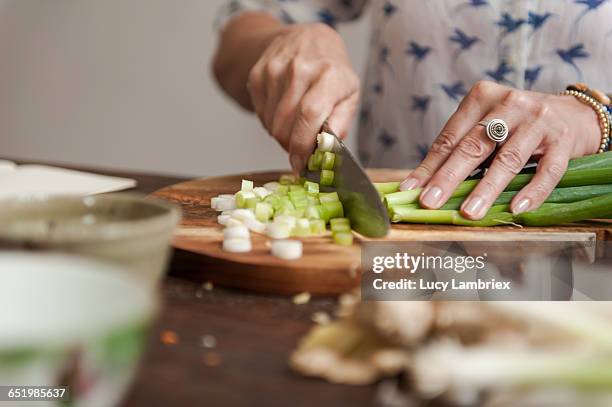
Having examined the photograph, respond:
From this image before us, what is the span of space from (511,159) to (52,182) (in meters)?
1.07

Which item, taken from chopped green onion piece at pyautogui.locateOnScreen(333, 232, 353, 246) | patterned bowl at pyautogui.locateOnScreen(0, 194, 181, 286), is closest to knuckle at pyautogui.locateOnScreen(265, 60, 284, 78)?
chopped green onion piece at pyautogui.locateOnScreen(333, 232, 353, 246)

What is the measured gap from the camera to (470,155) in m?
1.45

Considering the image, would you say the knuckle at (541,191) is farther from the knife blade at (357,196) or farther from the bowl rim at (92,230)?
the bowl rim at (92,230)

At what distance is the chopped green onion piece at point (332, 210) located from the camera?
1335 mm

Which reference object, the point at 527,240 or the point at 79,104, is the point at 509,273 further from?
the point at 79,104

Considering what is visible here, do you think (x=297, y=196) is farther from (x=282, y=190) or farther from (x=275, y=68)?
(x=275, y=68)

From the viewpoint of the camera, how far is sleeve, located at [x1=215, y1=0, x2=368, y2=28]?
7.80 feet

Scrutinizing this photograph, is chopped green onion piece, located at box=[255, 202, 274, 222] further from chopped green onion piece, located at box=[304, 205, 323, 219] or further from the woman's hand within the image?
the woman's hand

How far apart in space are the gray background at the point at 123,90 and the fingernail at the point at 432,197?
2447 millimetres

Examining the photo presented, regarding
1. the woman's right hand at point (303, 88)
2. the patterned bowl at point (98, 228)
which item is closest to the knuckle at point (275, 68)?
the woman's right hand at point (303, 88)

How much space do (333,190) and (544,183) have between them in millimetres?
423

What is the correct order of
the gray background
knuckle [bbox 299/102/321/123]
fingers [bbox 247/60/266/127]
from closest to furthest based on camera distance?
knuckle [bbox 299/102/321/123]
fingers [bbox 247/60/266/127]
the gray background

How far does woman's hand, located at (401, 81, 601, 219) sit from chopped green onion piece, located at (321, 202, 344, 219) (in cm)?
17

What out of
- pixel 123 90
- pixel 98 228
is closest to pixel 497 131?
pixel 98 228
